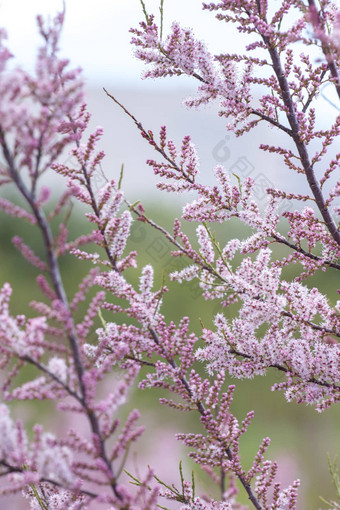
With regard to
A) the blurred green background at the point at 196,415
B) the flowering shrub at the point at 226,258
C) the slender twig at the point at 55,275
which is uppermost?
the blurred green background at the point at 196,415

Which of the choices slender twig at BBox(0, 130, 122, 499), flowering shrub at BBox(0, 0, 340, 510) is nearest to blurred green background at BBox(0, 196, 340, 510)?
flowering shrub at BBox(0, 0, 340, 510)

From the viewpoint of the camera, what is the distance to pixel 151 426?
18.3ft

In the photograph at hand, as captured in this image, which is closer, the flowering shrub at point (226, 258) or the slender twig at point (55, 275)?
the slender twig at point (55, 275)

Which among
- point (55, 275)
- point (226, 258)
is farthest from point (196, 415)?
point (55, 275)

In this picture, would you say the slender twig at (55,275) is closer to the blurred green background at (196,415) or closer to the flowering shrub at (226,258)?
the flowering shrub at (226,258)

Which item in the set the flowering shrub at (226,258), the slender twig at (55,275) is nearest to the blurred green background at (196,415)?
the flowering shrub at (226,258)

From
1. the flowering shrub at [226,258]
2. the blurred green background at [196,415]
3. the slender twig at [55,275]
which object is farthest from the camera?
the blurred green background at [196,415]

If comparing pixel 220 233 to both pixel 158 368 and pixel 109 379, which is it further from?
pixel 158 368

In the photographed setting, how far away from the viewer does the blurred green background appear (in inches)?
206

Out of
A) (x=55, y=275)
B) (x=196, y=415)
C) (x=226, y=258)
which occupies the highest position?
(x=196, y=415)

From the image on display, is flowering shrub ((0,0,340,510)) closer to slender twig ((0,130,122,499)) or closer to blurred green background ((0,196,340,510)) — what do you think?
slender twig ((0,130,122,499))

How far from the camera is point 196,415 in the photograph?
630cm

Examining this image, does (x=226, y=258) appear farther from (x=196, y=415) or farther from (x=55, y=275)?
(x=196, y=415)

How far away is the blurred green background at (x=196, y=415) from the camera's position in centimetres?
523
